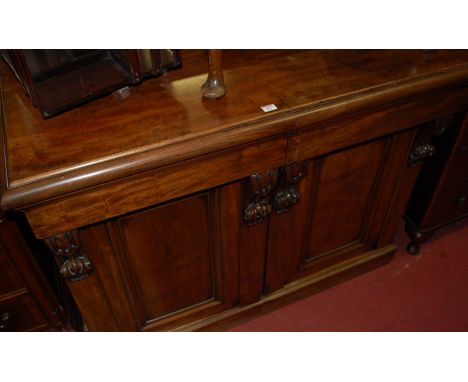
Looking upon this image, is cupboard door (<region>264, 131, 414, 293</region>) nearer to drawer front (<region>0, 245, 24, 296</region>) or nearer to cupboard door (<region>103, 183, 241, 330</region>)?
cupboard door (<region>103, 183, 241, 330</region>)

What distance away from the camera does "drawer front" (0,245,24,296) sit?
4.43 ft

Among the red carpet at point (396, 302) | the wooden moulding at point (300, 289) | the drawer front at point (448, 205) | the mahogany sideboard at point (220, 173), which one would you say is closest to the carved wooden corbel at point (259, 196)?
the mahogany sideboard at point (220, 173)

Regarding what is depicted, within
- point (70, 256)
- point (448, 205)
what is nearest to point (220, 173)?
point (70, 256)

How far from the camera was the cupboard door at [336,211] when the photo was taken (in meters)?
1.47

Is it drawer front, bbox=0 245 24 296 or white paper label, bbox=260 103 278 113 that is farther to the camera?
drawer front, bbox=0 245 24 296

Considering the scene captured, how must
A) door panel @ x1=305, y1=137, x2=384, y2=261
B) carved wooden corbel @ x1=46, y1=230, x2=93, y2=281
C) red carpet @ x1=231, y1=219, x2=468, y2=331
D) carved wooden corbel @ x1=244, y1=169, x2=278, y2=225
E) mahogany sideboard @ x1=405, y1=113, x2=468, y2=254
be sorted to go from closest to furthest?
carved wooden corbel @ x1=46, y1=230, x2=93, y2=281, carved wooden corbel @ x1=244, y1=169, x2=278, y2=225, door panel @ x1=305, y1=137, x2=384, y2=261, mahogany sideboard @ x1=405, y1=113, x2=468, y2=254, red carpet @ x1=231, y1=219, x2=468, y2=331

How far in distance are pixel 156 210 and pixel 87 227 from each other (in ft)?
0.63

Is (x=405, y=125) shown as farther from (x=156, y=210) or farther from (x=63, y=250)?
(x=63, y=250)

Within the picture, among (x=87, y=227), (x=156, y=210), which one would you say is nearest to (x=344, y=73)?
(x=156, y=210)

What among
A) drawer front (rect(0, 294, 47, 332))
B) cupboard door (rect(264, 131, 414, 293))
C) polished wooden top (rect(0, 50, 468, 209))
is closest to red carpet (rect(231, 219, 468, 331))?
cupboard door (rect(264, 131, 414, 293))

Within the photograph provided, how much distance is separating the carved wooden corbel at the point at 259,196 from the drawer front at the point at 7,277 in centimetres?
75

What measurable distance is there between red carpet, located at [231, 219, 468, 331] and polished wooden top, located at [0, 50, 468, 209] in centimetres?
96

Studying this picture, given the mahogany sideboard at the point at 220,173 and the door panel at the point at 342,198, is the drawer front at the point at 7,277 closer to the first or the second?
the mahogany sideboard at the point at 220,173

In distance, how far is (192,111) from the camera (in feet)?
3.74
